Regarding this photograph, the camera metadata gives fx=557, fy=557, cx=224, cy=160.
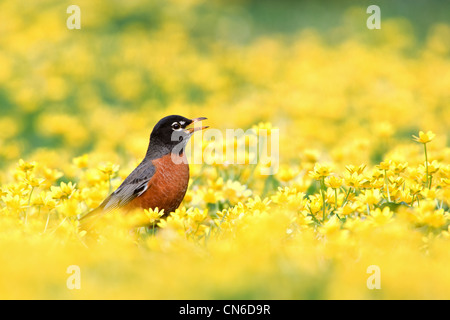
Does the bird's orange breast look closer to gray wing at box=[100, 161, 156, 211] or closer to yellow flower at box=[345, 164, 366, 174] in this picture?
gray wing at box=[100, 161, 156, 211]

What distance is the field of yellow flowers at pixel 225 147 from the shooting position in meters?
2.60

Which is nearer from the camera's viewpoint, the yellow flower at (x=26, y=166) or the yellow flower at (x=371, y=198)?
the yellow flower at (x=371, y=198)

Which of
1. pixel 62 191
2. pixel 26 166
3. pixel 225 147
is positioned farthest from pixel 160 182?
pixel 225 147

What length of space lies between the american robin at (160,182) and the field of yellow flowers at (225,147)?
197 millimetres

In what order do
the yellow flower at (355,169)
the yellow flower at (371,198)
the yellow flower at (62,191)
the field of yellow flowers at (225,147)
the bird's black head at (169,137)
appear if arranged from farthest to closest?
the bird's black head at (169,137), the yellow flower at (62,191), the yellow flower at (355,169), the yellow flower at (371,198), the field of yellow flowers at (225,147)

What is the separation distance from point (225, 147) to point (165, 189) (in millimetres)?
1198

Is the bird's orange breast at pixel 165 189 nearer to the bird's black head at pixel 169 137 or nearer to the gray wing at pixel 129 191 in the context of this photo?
the gray wing at pixel 129 191

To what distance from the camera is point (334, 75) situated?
10.6m

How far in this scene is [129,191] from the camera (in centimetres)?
419

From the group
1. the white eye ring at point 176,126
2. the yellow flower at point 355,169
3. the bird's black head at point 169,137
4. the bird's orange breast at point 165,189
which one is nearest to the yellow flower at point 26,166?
the bird's orange breast at point 165,189

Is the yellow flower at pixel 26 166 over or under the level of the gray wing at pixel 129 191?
over

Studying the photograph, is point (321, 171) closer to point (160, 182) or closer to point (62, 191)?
point (160, 182)
